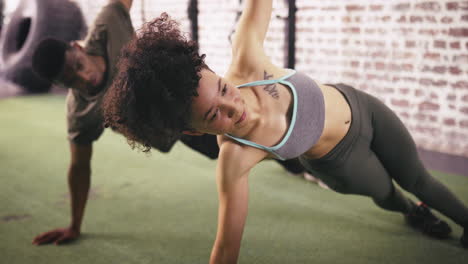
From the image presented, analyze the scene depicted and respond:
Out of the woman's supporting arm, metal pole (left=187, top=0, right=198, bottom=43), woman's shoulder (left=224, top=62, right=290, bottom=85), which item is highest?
metal pole (left=187, top=0, right=198, bottom=43)

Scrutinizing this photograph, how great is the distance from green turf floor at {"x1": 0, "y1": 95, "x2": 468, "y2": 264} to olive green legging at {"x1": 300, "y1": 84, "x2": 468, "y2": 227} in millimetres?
272

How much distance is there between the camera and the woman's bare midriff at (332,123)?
4.43ft

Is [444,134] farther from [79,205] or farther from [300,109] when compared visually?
[79,205]

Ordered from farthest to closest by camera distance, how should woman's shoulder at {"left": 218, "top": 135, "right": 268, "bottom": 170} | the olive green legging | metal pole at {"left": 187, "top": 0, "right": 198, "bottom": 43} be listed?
1. metal pole at {"left": 187, "top": 0, "right": 198, "bottom": 43}
2. the olive green legging
3. woman's shoulder at {"left": 218, "top": 135, "right": 268, "bottom": 170}

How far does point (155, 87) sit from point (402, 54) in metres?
2.07

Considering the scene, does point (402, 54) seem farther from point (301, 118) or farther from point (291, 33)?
point (301, 118)

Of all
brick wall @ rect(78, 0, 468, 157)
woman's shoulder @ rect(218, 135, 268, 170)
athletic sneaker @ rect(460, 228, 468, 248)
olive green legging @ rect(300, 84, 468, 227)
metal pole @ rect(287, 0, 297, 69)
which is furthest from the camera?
metal pole @ rect(287, 0, 297, 69)

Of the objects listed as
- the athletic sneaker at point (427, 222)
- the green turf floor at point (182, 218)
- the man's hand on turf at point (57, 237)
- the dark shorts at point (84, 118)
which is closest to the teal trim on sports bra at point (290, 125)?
the green turf floor at point (182, 218)

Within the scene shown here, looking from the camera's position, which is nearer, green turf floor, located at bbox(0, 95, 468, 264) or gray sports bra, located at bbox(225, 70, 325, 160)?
gray sports bra, located at bbox(225, 70, 325, 160)

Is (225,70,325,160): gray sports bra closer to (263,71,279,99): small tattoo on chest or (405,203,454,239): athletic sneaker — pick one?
(263,71,279,99): small tattoo on chest

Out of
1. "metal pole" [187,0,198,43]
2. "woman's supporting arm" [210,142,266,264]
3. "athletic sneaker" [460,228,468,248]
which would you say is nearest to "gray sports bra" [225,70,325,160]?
"woman's supporting arm" [210,142,266,264]

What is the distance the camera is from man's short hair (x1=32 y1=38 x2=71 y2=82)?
1.62 metres

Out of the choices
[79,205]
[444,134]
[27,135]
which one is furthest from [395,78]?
[27,135]

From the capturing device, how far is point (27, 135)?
354cm
